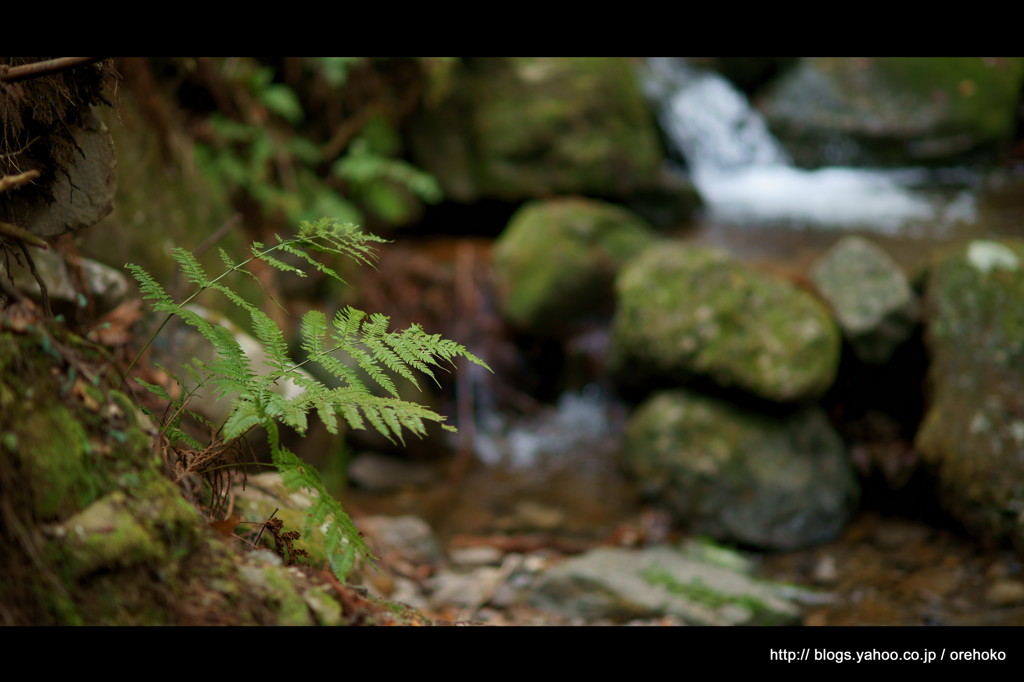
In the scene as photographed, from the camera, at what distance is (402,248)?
22.4 feet

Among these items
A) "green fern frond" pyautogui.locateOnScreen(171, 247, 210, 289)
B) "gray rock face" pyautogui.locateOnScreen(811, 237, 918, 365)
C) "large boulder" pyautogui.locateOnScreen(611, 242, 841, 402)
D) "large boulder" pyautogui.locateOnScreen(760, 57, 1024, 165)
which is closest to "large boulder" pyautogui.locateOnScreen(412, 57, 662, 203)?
"large boulder" pyautogui.locateOnScreen(611, 242, 841, 402)

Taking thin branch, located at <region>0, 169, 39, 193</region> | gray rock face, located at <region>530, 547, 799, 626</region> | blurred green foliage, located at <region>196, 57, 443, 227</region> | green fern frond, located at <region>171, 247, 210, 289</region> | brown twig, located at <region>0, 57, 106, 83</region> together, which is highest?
blurred green foliage, located at <region>196, 57, 443, 227</region>

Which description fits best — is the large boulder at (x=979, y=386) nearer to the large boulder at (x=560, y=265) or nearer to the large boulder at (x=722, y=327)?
the large boulder at (x=722, y=327)

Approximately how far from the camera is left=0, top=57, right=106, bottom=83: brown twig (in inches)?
67.7

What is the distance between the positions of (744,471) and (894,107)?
5904 mm

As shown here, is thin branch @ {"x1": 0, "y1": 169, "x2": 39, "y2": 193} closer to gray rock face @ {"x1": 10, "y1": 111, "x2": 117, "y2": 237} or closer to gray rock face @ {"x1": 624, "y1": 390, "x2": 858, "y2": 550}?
gray rock face @ {"x1": 10, "y1": 111, "x2": 117, "y2": 237}

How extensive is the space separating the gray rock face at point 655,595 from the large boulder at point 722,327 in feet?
4.92

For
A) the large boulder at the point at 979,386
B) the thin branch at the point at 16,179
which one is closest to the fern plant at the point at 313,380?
the thin branch at the point at 16,179

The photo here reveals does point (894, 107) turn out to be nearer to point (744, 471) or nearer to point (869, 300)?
point (869, 300)

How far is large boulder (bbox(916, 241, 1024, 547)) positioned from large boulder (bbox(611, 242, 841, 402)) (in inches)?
28.4

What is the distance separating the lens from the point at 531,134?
23.5 feet
